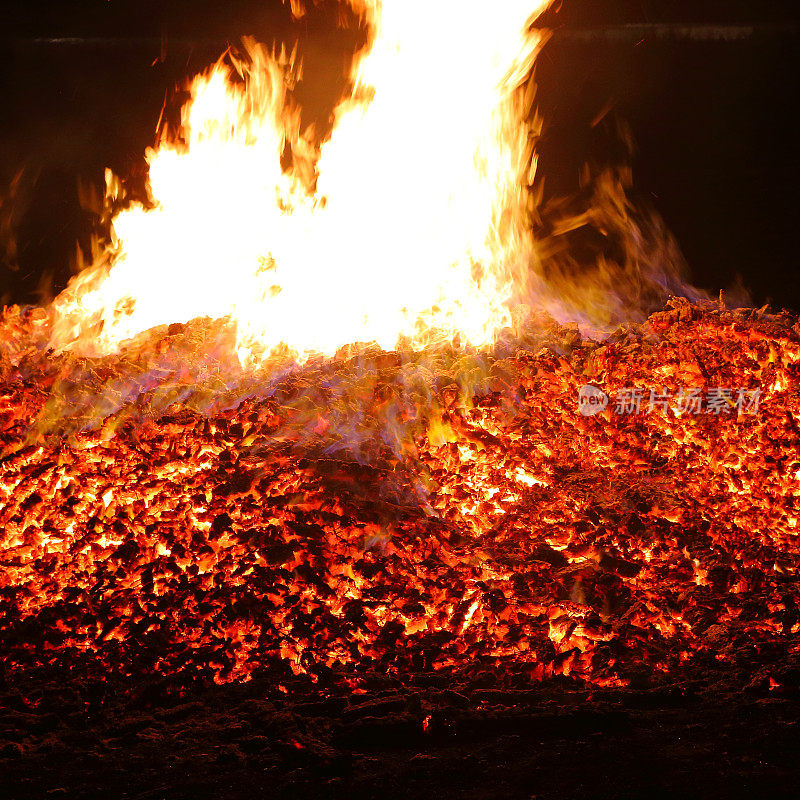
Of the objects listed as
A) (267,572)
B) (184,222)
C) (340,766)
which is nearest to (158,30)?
(184,222)

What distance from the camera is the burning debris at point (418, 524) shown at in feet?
6.98

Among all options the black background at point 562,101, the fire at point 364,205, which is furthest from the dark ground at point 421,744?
the black background at point 562,101

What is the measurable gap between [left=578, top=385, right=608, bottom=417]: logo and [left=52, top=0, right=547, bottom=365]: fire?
2.23ft

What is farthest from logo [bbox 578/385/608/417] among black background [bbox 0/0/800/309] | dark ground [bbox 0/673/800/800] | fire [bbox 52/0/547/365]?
black background [bbox 0/0/800/309]

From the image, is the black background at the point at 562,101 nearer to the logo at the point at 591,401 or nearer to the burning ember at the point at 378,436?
the burning ember at the point at 378,436

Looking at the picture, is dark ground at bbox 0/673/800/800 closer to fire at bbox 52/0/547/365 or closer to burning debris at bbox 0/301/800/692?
burning debris at bbox 0/301/800/692

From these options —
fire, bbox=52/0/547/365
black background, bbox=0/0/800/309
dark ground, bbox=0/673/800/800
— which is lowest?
dark ground, bbox=0/673/800/800

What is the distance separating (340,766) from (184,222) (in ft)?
10.8

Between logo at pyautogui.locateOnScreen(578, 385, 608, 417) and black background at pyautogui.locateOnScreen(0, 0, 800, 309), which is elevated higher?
black background at pyautogui.locateOnScreen(0, 0, 800, 309)

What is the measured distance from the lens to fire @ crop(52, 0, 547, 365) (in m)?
3.62

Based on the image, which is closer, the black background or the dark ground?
the dark ground

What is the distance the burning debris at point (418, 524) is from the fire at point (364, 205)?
57 cm

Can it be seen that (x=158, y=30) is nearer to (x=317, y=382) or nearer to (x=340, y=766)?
(x=317, y=382)

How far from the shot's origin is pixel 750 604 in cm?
228
